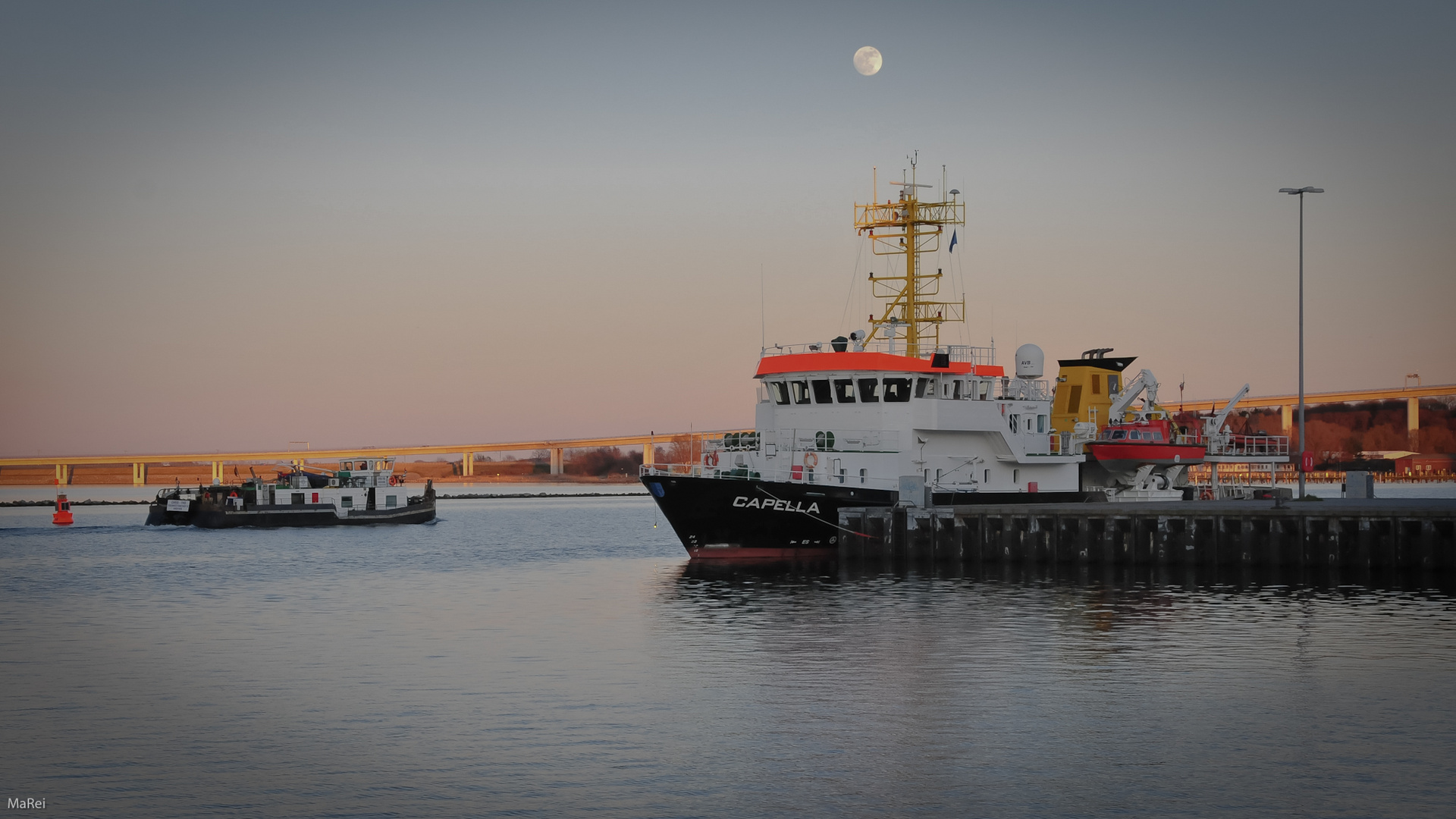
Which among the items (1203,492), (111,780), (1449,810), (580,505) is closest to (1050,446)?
(1203,492)

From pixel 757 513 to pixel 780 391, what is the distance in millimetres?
5770

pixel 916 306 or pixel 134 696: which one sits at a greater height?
pixel 916 306

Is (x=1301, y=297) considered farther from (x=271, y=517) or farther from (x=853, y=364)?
(x=271, y=517)

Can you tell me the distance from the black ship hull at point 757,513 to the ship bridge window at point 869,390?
3.36 meters

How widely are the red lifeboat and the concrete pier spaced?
6.64m

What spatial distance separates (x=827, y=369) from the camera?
47.2 metres

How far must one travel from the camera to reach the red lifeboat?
176 ft

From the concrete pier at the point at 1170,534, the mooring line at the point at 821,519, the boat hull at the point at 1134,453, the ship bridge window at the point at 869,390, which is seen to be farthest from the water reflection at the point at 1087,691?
the boat hull at the point at 1134,453

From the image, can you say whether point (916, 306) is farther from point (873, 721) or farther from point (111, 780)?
point (111, 780)

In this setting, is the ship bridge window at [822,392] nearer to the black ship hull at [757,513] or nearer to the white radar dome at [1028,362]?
the black ship hull at [757,513]

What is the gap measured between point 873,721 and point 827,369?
2795cm

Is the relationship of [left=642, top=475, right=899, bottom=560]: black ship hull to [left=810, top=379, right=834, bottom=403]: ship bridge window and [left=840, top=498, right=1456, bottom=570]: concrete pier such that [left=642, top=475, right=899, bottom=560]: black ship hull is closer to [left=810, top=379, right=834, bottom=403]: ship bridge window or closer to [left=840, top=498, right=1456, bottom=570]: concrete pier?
[left=840, top=498, right=1456, bottom=570]: concrete pier

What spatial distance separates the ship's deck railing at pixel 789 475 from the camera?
150ft

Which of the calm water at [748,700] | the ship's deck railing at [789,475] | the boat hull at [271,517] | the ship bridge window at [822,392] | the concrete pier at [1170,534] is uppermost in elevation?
the ship bridge window at [822,392]
